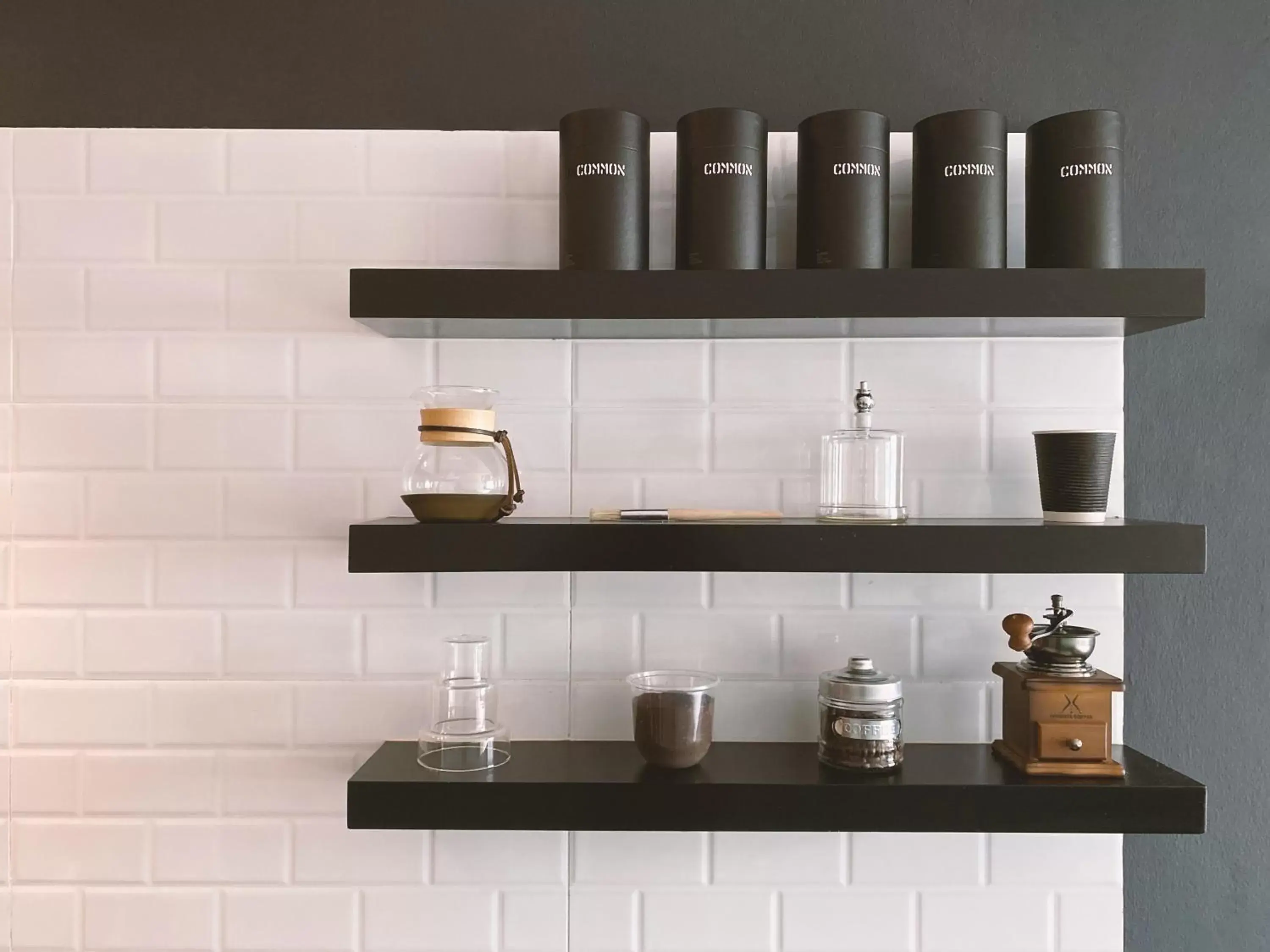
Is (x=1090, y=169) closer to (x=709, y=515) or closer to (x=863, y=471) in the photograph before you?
(x=863, y=471)

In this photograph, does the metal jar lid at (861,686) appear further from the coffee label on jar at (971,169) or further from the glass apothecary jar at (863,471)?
the coffee label on jar at (971,169)

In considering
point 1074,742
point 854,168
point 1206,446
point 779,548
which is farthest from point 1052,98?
point 1074,742

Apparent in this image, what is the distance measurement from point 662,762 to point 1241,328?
3.29 ft

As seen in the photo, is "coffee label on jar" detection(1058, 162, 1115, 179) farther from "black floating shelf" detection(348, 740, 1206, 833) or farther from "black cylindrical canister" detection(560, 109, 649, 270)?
"black floating shelf" detection(348, 740, 1206, 833)

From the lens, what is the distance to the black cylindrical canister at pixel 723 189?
1.17m

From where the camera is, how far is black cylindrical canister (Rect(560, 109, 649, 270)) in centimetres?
117

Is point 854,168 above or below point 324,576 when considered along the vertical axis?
above

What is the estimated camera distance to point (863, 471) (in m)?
1.26

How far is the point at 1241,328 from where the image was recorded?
1352 mm

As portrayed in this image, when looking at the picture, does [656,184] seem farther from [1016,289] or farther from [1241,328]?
[1241,328]

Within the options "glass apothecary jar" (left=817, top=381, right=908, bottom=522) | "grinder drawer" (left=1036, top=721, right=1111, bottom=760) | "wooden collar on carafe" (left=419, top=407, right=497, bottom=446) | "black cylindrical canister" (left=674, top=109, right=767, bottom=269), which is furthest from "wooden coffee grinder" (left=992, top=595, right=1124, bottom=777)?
"wooden collar on carafe" (left=419, top=407, right=497, bottom=446)

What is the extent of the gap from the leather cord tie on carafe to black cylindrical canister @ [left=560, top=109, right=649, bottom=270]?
0.74 ft

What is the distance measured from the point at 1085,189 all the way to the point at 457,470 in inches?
32.7

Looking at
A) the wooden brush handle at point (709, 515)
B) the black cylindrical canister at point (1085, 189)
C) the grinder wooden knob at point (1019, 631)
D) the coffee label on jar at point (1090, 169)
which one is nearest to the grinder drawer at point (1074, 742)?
the grinder wooden knob at point (1019, 631)
